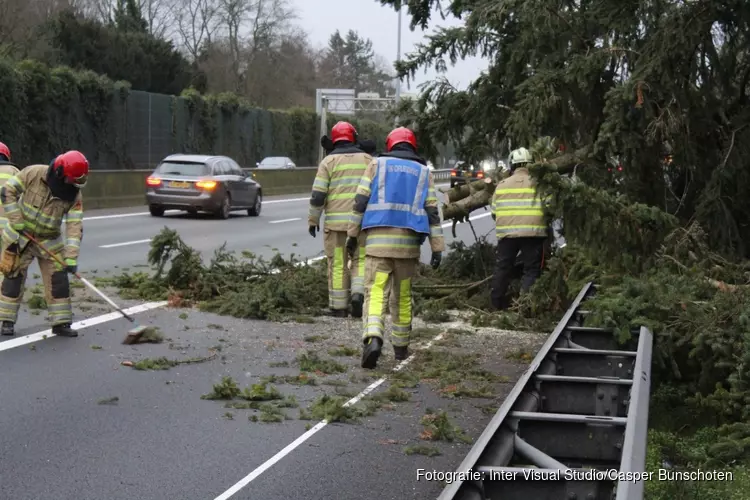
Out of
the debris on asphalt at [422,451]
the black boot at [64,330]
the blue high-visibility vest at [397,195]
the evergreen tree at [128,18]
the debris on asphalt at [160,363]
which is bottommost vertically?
the debris on asphalt at [422,451]

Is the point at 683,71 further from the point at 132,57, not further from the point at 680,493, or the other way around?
the point at 132,57

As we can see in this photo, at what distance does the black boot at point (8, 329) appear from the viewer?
10023mm

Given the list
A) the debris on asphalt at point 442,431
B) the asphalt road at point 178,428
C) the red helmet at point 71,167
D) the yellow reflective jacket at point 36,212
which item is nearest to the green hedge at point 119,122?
the yellow reflective jacket at point 36,212

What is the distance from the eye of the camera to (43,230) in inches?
401

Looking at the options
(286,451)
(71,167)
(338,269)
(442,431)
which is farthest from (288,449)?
(338,269)

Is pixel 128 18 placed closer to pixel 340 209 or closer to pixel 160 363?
pixel 340 209

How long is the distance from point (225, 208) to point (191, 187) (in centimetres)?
112

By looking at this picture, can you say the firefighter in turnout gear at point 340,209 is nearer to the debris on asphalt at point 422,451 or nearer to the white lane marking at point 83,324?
the white lane marking at point 83,324

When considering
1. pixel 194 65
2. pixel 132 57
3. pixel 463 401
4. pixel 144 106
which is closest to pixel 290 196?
pixel 144 106

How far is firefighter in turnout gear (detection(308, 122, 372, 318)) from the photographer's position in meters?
11.3

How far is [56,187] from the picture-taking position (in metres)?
10.1

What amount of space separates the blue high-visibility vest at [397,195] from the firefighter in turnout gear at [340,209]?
204 cm

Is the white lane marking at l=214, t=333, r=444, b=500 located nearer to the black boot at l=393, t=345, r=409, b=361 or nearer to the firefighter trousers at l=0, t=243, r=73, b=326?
the black boot at l=393, t=345, r=409, b=361

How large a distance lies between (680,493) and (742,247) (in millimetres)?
5591
